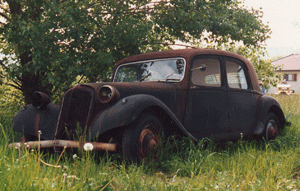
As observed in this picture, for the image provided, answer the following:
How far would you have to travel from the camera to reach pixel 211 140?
4.73 metres

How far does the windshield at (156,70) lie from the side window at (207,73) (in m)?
0.22

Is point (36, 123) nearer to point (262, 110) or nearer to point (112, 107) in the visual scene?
point (112, 107)

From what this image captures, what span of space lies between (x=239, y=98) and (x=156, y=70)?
1.49 metres

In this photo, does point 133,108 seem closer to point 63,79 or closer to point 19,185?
point 19,185

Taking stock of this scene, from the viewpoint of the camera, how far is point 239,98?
216 inches

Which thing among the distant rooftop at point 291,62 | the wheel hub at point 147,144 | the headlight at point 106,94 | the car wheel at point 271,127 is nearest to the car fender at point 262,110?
the car wheel at point 271,127

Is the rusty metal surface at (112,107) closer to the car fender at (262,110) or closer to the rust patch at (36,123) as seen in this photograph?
the rust patch at (36,123)

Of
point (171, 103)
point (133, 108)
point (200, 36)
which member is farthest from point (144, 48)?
point (133, 108)

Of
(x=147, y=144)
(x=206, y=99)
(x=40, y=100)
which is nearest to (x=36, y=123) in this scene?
(x=40, y=100)

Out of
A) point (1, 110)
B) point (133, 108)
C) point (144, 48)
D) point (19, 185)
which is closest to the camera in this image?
point (19, 185)

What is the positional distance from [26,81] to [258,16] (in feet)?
23.6

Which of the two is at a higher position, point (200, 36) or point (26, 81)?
point (200, 36)

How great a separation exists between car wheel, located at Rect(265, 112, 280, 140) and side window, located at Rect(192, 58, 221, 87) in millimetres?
1411

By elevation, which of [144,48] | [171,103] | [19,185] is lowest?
[19,185]
